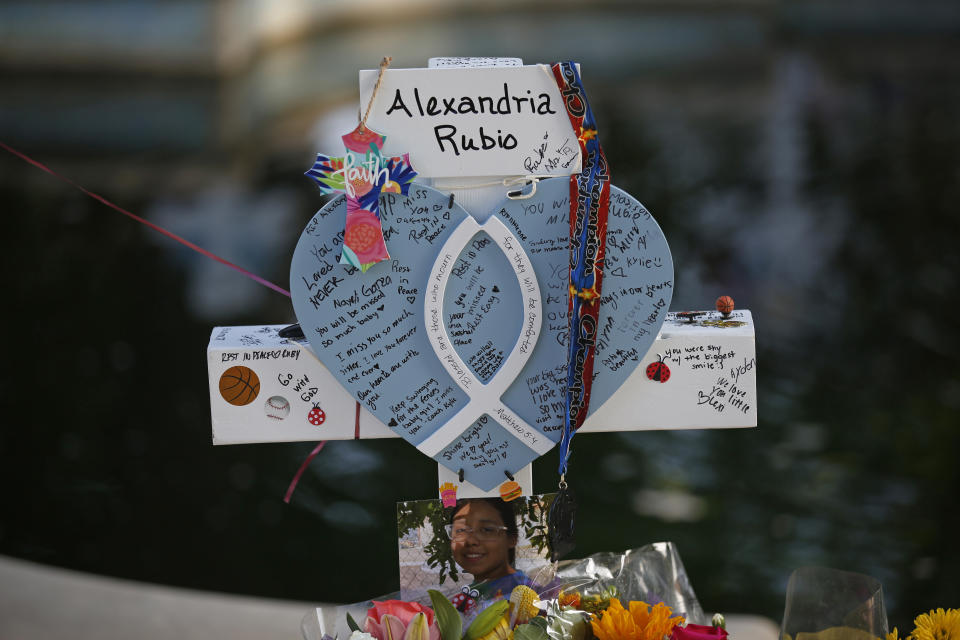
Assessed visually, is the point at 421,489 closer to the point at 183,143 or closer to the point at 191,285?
the point at 191,285

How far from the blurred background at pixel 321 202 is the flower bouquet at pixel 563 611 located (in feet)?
6.51

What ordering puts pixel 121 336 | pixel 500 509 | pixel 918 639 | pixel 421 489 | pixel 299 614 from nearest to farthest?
pixel 918 639, pixel 500 509, pixel 299 614, pixel 421 489, pixel 121 336

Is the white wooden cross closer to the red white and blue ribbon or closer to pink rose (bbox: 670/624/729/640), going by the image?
the red white and blue ribbon

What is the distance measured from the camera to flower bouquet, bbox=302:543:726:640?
46.4 inches

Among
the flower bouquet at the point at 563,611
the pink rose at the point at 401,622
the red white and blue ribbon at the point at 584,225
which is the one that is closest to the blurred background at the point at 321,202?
the flower bouquet at the point at 563,611

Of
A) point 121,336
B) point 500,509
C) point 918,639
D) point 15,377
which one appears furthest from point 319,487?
point 918,639

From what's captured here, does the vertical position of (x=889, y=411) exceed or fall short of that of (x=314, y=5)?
it falls short

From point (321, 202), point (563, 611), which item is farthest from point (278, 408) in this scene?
point (321, 202)

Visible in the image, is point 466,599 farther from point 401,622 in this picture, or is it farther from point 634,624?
point 634,624

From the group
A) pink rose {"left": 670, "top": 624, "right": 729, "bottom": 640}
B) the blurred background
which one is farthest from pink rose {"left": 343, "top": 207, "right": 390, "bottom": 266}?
the blurred background

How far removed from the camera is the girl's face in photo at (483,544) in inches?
51.2

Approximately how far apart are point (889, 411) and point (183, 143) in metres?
2.84

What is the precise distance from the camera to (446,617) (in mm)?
1203

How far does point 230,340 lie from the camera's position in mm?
1334
